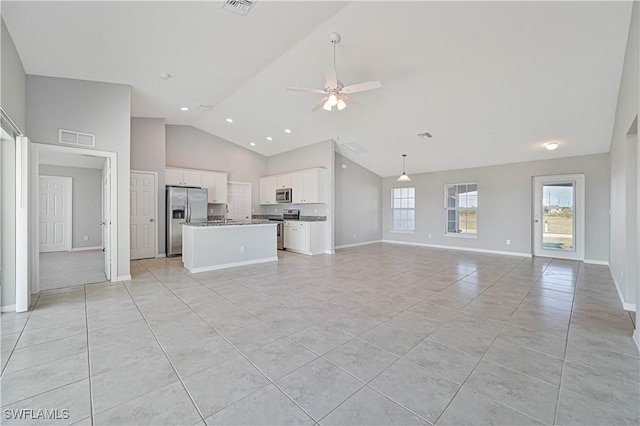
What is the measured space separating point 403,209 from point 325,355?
25.0ft

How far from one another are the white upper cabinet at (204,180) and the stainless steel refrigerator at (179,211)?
1.11 feet

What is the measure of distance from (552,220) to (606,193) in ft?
3.51

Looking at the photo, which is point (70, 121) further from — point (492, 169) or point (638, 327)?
point (492, 169)

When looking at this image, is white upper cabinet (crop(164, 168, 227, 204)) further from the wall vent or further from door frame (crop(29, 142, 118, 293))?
the wall vent

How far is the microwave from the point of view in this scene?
8042 millimetres

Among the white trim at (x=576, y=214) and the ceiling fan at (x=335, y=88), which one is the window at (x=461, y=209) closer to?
the white trim at (x=576, y=214)

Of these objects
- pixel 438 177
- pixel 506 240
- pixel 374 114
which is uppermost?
pixel 374 114

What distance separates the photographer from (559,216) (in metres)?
6.38

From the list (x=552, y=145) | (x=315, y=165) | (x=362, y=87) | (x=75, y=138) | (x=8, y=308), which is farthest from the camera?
(x=315, y=165)

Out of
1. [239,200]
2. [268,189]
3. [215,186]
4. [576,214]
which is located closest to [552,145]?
[576,214]

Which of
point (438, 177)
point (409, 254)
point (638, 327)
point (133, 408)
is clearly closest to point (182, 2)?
point (133, 408)

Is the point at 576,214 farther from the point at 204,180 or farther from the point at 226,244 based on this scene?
the point at 204,180

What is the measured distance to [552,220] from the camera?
21.3 feet

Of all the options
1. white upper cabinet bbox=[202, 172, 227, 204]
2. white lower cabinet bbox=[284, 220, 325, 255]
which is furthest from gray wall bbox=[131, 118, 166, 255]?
white lower cabinet bbox=[284, 220, 325, 255]
